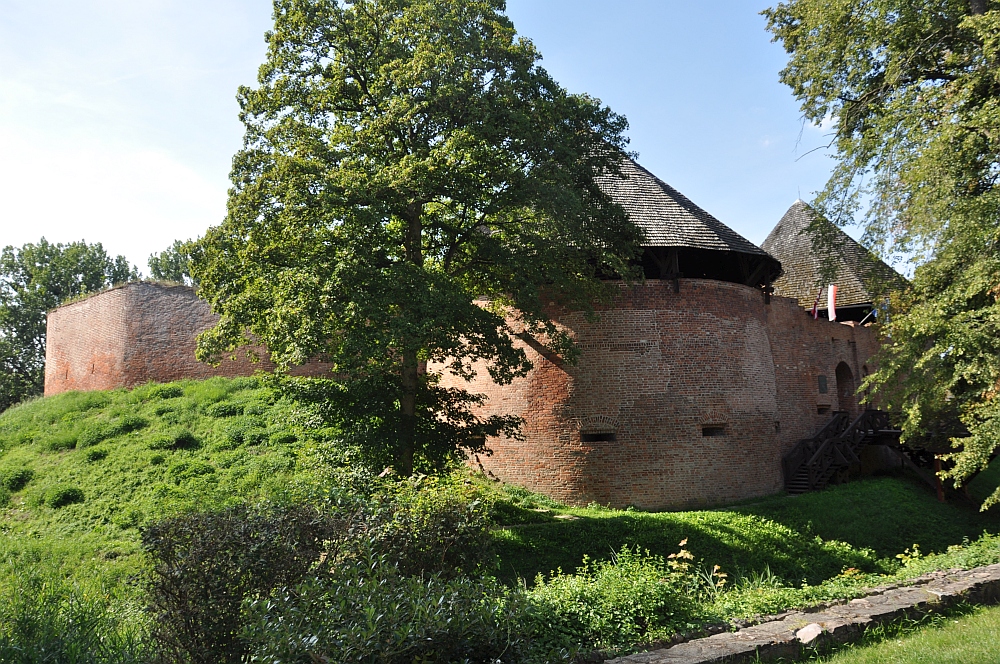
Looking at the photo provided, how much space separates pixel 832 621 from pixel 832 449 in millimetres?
12419

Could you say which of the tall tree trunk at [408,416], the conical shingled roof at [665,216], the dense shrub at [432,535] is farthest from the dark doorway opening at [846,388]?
the dense shrub at [432,535]

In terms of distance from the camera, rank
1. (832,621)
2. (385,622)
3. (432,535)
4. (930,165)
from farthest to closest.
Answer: (930,165) → (432,535) → (832,621) → (385,622)

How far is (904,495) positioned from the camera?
51.8 feet

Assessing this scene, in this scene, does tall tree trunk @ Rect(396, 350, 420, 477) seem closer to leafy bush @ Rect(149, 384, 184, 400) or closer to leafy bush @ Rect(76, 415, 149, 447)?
leafy bush @ Rect(76, 415, 149, 447)

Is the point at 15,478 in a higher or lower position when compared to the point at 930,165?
lower

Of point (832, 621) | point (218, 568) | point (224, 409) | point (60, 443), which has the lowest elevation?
point (832, 621)

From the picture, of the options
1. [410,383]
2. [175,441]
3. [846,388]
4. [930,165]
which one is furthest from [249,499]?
[846,388]

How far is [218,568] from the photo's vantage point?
15.4 feet

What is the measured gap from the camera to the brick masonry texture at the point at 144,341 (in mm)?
17844

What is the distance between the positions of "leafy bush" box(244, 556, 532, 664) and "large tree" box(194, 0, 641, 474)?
505 cm

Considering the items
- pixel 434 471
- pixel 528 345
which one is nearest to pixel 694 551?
pixel 434 471

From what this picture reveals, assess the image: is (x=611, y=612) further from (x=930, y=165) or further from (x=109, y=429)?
(x=109, y=429)

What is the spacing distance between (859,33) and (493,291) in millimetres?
7890

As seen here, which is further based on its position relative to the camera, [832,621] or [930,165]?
[930,165]
